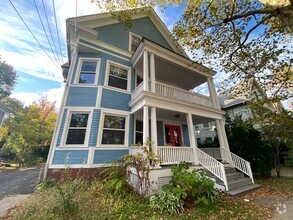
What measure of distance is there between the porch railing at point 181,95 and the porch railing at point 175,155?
2810 millimetres

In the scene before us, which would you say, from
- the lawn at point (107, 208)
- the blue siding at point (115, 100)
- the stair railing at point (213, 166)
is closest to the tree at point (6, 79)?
the blue siding at point (115, 100)

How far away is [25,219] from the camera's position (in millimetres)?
3420

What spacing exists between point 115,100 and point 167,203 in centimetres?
574

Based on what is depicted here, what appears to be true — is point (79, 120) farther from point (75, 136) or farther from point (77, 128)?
point (75, 136)

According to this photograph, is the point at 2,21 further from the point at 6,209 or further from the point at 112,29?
the point at 6,209

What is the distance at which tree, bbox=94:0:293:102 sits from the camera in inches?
237

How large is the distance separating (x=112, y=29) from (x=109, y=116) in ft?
20.4

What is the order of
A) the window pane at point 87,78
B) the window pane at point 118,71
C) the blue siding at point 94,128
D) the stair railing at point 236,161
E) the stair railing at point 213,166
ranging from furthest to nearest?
the window pane at point 118,71 < the window pane at point 87,78 < the stair railing at point 236,161 < the blue siding at point 94,128 < the stair railing at point 213,166

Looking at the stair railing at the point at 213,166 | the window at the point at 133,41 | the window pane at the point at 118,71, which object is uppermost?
the window at the point at 133,41

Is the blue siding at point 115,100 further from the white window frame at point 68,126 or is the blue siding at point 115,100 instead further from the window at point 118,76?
the white window frame at point 68,126

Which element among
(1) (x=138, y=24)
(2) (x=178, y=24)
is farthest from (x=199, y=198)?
(1) (x=138, y=24)

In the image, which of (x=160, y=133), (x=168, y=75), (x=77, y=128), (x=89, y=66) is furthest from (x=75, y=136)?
(x=168, y=75)

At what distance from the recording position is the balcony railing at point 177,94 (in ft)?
23.9

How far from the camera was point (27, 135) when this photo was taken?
509 inches
